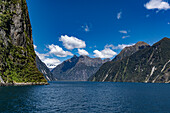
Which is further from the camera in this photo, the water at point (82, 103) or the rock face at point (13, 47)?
the rock face at point (13, 47)

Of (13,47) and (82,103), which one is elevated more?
(13,47)

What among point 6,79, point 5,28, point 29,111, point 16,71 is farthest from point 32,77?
point 29,111

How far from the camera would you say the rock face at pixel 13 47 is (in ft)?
414

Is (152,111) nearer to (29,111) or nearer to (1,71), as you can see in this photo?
(29,111)

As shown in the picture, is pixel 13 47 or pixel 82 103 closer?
pixel 82 103

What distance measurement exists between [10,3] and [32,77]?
3330 inches

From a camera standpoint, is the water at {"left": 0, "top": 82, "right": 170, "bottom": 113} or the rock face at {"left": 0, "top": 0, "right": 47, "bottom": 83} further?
the rock face at {"left": 0, "top": 0, "right": 47, "bottom": 83}

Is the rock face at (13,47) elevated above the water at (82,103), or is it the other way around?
the rock face at (13,47)

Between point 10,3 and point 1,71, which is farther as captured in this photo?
point 10,3

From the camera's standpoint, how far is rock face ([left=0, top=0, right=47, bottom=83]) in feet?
414

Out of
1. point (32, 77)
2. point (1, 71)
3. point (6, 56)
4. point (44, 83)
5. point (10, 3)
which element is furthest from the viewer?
point (44, 83)

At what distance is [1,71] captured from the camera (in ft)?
384

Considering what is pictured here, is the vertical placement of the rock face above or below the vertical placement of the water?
above

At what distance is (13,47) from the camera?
143125 mm
